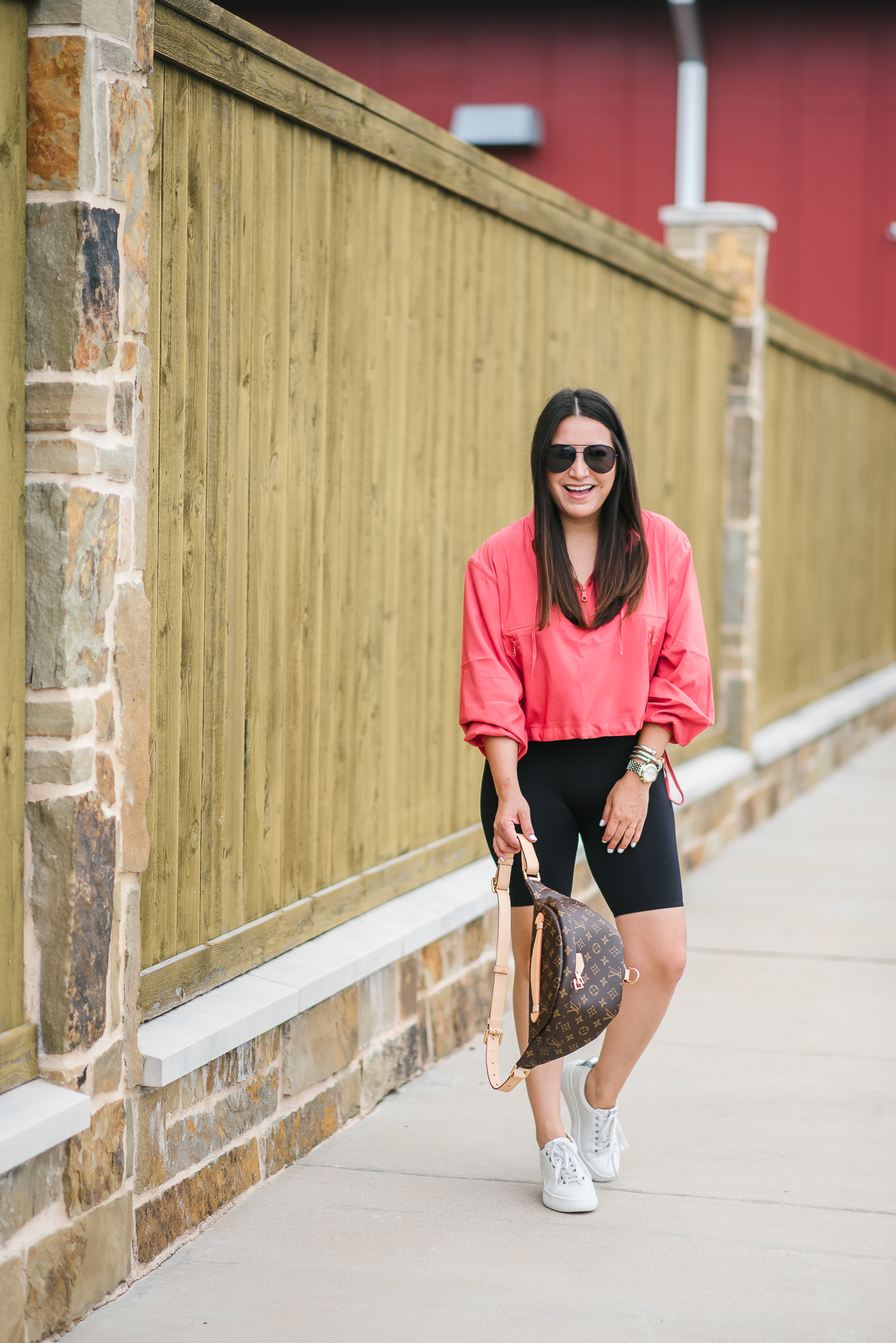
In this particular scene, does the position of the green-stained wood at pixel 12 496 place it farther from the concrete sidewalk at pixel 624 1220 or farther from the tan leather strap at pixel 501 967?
the tan leather strap at pixel 501 967

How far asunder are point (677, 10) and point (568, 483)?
12560 mm

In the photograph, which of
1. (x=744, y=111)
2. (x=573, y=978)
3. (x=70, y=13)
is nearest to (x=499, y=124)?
(x=744, y=111)

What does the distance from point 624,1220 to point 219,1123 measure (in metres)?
0.91

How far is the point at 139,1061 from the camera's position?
3.19 m

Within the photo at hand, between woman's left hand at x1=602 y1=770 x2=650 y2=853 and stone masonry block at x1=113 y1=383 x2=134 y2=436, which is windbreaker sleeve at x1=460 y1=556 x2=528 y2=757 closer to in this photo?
woman's left hand at x1=602 y1=770 x2=650 y2=853

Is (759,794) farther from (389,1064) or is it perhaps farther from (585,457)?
(585,457)

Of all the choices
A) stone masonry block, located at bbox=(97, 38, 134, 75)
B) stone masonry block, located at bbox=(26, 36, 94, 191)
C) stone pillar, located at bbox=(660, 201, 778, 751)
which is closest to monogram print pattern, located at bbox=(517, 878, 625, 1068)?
stone masonry block, located at bbox=(26, 36, 94, 191)

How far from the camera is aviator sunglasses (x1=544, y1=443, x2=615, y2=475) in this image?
3.47 meters

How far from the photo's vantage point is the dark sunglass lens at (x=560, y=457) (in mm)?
3484

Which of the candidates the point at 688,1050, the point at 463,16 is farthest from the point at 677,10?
the point at 688,1050

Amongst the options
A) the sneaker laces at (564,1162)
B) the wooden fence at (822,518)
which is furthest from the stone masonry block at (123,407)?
the wooden fence at (822,518)

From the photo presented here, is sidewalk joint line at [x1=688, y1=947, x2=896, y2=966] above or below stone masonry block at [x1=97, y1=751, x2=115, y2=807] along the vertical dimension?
below

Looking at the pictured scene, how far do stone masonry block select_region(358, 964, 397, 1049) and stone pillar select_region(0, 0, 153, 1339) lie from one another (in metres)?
1.15

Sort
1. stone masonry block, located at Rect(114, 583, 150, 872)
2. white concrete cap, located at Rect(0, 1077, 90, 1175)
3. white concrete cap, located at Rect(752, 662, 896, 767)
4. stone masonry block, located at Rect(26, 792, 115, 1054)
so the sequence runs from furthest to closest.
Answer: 1. white concrete cap, located at Rect(752, 662, 896, 767)
2. stone masonry block, located at Rect(114, 583, 150, 872)
3. stone masonry block, located at Rect(26, 792, 115, 1054)
4. white concrete cap, located at Rect(0, 1077, 90, 1175)
